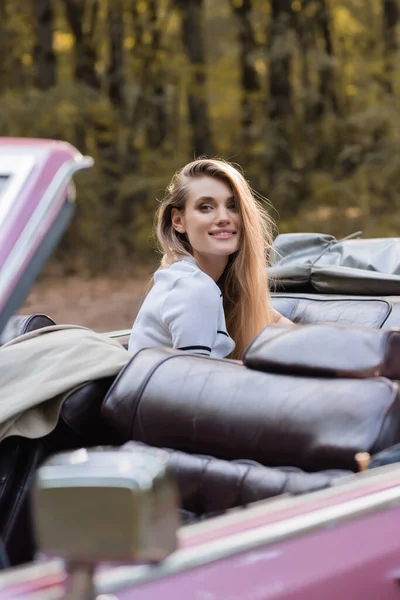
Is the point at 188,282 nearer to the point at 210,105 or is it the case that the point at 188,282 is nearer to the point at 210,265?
the point at 210,265

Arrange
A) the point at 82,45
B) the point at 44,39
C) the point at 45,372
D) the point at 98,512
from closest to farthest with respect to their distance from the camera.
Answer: the point at 98,512 < the point at 45,372 < the point at 44,39 < the point at 82,45

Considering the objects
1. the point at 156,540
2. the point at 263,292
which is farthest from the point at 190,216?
the point at 156,540

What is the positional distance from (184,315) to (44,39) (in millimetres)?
12591

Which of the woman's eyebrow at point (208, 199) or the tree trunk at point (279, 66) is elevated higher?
the tree trunk at point (279, 66)

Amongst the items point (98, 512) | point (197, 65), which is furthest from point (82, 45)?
point (98, 512)

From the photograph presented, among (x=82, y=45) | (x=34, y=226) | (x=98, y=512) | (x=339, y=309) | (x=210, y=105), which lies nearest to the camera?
(x=98, y=512)

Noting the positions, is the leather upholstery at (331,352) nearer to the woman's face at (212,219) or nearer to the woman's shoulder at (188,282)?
the woman's shoulder at (188,282)

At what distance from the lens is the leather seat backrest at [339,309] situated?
369cm

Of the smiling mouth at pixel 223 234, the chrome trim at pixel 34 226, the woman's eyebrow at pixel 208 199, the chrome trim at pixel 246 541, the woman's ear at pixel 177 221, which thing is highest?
the chrome trim at pixel 34 226

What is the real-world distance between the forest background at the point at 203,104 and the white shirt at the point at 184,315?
9.83m

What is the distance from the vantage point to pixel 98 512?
1.19 meters

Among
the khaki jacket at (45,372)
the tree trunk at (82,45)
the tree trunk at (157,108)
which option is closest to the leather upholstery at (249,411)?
the khaki jacket at (45,372)

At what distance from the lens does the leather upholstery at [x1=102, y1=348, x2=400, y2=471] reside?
85.3 inches

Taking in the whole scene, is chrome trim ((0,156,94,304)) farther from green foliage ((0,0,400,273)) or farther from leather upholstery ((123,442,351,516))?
green foliage ((0,0,400,273))
